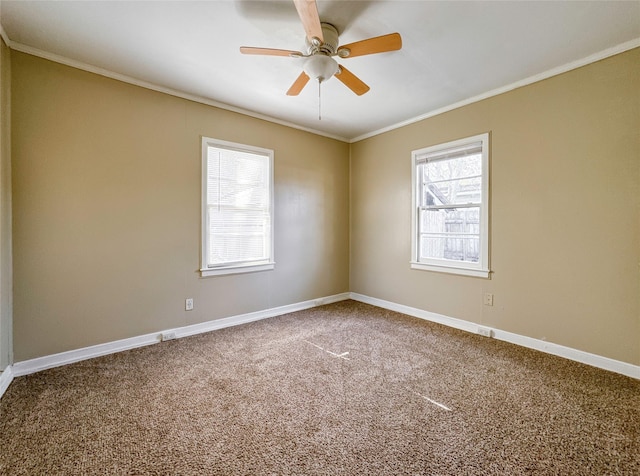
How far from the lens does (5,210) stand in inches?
89.3

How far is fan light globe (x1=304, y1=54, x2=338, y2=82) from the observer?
211 cm

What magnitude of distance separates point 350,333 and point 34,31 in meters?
3.85

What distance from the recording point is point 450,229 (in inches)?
144

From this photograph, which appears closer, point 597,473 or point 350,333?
point 597,473

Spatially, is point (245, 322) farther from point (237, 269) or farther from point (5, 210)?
point (5, 210)

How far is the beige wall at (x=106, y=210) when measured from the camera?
2.44m

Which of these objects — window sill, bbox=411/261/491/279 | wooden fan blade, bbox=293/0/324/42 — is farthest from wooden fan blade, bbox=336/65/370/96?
window sill, bbox=411/261/491/279

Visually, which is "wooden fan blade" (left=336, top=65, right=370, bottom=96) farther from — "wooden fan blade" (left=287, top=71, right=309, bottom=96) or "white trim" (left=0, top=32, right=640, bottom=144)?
"white trim" (left=0, top=32, right=640, bottom=144)

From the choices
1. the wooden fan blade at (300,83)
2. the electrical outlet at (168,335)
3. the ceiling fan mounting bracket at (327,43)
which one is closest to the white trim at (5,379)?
the electrical outlet at (168,335)

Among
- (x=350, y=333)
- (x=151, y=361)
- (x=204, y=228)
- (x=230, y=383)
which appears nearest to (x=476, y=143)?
(x=350, y=333)

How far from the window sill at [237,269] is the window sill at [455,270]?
78.3 inches

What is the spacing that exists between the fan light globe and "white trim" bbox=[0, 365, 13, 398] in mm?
3220

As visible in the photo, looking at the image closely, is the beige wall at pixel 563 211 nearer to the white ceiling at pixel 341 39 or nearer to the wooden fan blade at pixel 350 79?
the white ceiling at pixel 341 39

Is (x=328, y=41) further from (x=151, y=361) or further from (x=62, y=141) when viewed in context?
(x=151, y=361)
